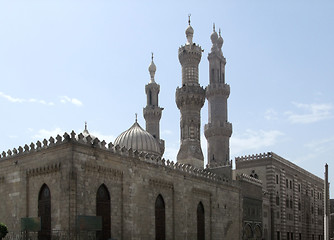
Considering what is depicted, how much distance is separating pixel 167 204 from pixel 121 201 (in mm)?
4388

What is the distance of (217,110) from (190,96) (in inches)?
273

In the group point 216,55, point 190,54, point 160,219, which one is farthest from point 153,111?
point 160,219

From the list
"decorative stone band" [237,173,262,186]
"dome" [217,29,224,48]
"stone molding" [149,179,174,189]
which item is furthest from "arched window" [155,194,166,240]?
"dome" [217,29,224,48]

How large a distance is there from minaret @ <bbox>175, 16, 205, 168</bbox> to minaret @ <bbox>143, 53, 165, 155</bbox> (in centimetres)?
516

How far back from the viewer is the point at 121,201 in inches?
952

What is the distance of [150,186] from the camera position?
2650cm

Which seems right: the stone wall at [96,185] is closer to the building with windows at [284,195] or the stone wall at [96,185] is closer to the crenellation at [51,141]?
the crenellation at [51,141]

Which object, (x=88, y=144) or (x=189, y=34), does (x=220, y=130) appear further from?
(x=88, y=144)

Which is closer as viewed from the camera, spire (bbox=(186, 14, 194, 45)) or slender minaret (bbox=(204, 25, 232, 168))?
spire (bbox=(186, 14, 194, 45))

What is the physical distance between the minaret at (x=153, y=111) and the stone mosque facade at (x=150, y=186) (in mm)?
107

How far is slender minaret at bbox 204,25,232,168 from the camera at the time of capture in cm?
4672

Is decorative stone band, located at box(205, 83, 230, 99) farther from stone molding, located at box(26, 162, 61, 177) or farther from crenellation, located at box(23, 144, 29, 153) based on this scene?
stone molding, located at box(26, 162, 61, 177)

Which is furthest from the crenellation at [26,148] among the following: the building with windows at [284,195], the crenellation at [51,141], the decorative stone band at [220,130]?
the decorative stone band at [220,130]

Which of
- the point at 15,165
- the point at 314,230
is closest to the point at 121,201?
the point at 15,165
